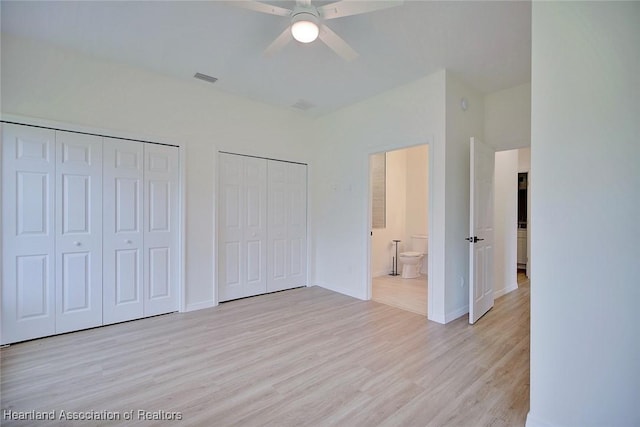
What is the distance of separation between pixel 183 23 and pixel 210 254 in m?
2.53

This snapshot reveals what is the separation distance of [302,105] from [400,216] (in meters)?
3.01

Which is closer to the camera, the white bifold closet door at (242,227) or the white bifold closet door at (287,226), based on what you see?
the white bifold closet door at (242,227)

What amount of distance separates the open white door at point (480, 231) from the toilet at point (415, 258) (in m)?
1.62

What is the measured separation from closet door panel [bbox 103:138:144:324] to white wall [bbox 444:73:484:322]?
3.36m

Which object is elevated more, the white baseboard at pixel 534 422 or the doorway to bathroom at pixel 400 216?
the doorway to bathroom at pixel 400 216

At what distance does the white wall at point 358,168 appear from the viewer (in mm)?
3250

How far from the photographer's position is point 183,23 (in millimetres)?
2434

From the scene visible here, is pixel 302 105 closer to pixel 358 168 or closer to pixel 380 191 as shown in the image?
pixel 358 168

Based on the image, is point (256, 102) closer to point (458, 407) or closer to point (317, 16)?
point (317, 16)

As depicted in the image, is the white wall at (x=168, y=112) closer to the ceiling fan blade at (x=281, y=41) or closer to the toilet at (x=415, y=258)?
the ceiling fan blade at (x=281, y=41)

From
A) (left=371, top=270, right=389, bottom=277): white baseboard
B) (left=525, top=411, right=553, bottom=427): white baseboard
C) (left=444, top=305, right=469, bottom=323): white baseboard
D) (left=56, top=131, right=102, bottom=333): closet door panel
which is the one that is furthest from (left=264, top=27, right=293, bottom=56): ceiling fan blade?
(left=371, top=270, right=389, bottom=277): white baseboard

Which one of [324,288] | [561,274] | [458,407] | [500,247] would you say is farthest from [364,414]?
[500,247]

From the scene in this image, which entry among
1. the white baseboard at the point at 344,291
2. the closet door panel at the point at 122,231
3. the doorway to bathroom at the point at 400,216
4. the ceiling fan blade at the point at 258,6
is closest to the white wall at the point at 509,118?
the doorway to bathroom at the point at 400,216

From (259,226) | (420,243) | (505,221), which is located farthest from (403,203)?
(259,226)
